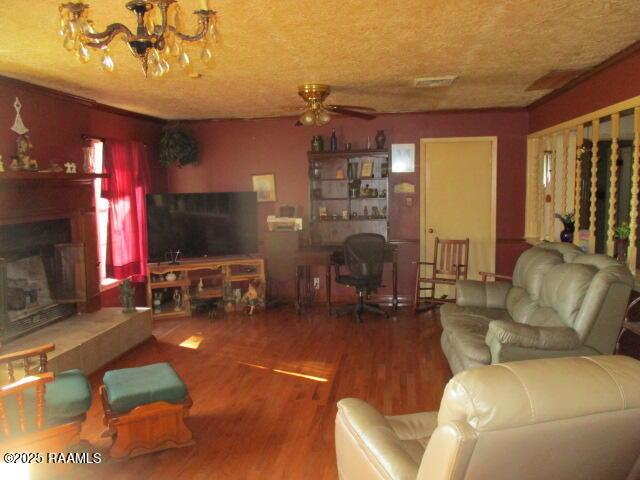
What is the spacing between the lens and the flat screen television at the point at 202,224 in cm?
608

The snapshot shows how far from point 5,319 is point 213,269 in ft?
9.42

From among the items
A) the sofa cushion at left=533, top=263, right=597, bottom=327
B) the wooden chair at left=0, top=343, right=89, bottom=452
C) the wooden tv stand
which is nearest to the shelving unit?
the wooden tv stand

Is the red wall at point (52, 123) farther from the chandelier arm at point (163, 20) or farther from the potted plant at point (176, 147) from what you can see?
the chandelier arm at point (163, 20)

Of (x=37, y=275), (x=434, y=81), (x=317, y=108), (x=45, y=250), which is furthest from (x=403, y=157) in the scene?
(x=37, y=275)

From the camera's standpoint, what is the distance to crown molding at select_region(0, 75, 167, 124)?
4.09 meters

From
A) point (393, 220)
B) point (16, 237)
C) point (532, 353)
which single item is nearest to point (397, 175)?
point (393, 220)

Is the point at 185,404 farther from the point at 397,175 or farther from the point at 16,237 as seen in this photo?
the point at 397,175

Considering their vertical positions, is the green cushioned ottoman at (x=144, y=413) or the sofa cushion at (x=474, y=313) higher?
the sofa cushion at (x=474, y=313)

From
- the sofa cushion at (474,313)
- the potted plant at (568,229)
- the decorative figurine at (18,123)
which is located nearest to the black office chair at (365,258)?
the sofa cushion at (474,313)

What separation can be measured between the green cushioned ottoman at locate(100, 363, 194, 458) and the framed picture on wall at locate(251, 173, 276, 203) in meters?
3.96

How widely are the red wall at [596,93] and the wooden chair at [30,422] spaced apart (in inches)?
160

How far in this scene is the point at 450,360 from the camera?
155 inches

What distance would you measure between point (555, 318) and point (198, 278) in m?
4.42

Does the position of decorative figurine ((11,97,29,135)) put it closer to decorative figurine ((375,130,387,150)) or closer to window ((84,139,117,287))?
window ((84,139,117,287))
